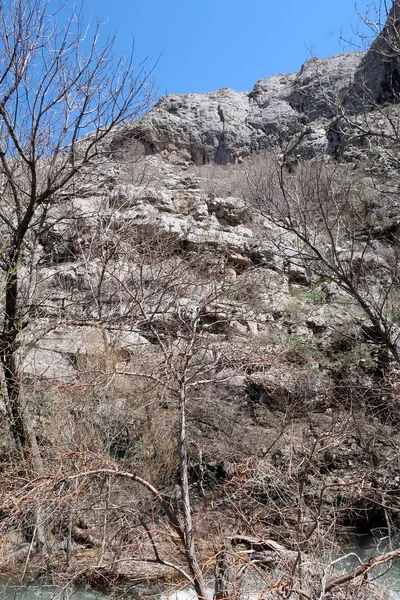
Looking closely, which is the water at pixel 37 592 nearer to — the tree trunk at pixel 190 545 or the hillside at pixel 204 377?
the hillside at pixel 204 377

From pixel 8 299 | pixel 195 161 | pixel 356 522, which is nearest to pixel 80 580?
pixel 8 299

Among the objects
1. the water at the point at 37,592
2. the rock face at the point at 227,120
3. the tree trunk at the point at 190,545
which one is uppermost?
the rock face at the point at 227,120

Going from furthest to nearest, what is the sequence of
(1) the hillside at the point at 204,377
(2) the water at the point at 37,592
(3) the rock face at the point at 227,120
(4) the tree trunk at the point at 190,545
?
(3) the rock face at the point at 227,120, (2) the water at the point at 37,592, (1) the hillside at the point at 204,377, (4) the tree trunk at the point at 190,545

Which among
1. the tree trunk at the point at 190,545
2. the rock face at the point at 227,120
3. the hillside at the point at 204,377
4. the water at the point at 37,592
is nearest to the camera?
the tree trunk at the point at 190,545

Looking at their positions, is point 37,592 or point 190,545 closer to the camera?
point 190,545

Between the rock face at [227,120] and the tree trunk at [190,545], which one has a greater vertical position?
A: the rock face at [227,120]

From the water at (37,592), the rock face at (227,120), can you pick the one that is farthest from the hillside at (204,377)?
the rock face at (227,120)

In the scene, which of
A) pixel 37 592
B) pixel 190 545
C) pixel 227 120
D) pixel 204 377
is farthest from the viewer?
pixel 227 120

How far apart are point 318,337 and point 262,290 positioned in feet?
5.64

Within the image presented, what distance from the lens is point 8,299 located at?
629 cm

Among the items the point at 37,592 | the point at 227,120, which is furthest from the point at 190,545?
the point at 227,120

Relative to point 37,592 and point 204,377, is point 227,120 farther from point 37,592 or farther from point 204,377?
point 37,592

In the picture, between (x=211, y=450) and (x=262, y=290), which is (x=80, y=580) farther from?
(x=262, y=290)

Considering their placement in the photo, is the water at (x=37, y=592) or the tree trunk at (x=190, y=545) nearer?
the tree trunk at (x=190, y=545)
